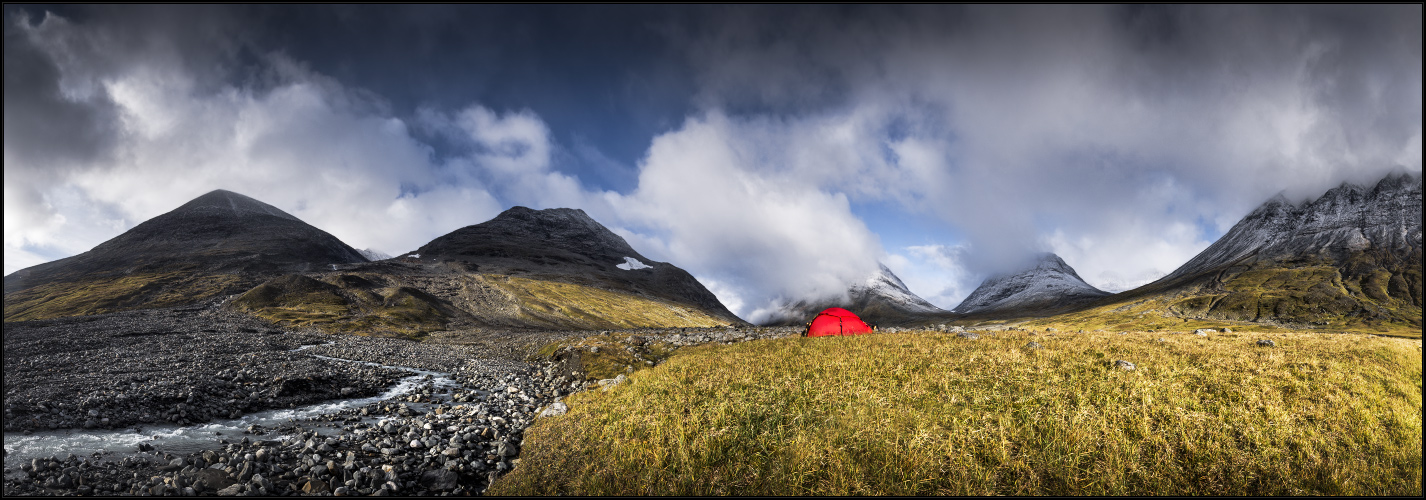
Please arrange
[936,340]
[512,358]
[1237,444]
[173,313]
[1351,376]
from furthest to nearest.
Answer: [173,313]
[512,358]
[936,340]
[1351,376]
[1237,444]

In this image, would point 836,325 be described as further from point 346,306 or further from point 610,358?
point 346,306

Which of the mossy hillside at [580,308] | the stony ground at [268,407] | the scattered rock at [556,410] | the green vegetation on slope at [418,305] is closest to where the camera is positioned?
the stony ground at [268,407]

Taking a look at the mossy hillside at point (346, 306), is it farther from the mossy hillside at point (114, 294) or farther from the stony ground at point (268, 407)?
the stony ground at point (268, 407)

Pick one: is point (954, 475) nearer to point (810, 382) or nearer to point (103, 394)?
point (810, 382)

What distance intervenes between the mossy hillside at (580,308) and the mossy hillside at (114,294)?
51340mm

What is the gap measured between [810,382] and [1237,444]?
8.72m

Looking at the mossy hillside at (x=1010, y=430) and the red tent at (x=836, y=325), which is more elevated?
the red tent at (x=836, y=325)

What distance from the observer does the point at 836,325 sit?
29828 mm

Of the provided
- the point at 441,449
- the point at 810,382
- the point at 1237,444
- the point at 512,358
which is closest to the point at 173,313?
the point at 512,358

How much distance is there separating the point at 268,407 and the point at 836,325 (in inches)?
1091

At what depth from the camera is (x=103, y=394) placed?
16.3 m

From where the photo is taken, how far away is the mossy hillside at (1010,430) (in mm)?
8578

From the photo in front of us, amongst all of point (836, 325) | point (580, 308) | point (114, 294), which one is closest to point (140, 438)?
point (836, 325)

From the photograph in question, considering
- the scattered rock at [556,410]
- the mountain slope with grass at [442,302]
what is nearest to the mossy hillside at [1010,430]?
the scattered rock at [556,410]
